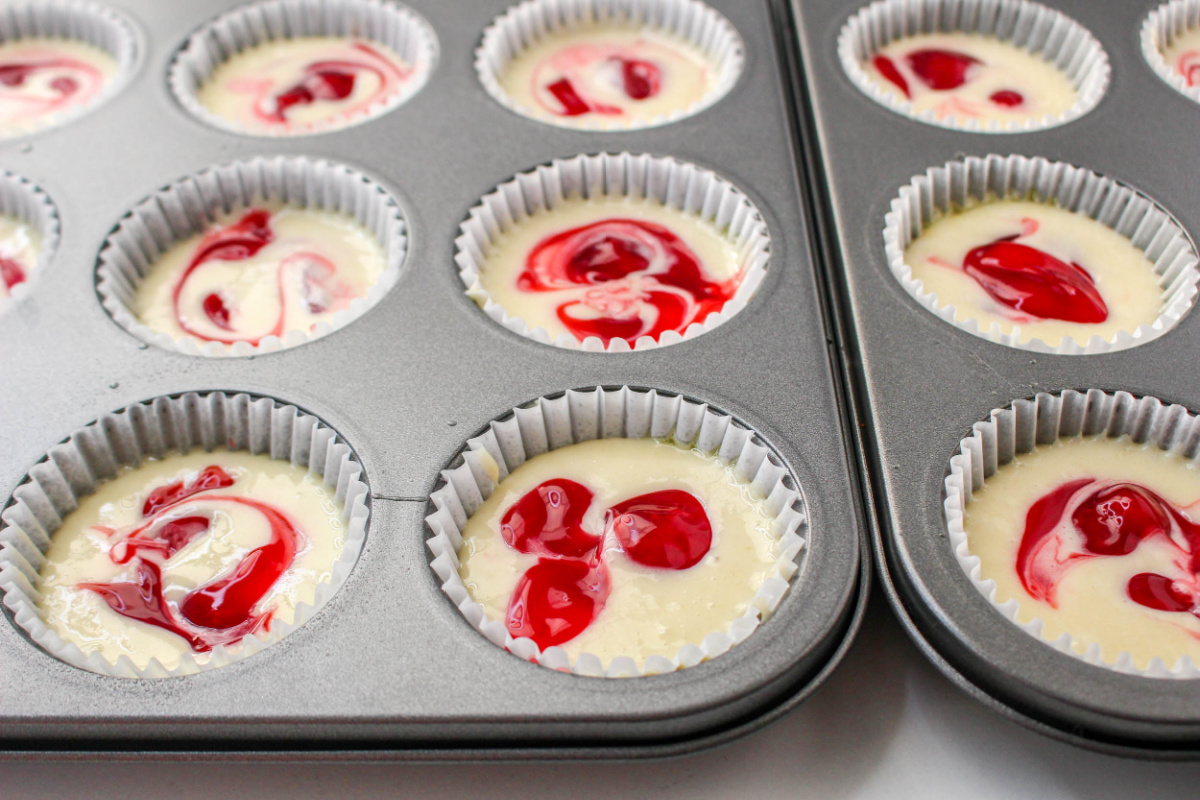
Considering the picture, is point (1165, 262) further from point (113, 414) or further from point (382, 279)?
point (113, 414)

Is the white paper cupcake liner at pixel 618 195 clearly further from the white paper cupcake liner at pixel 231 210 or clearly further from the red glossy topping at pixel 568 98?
the red glossy topping at pixel 568 98

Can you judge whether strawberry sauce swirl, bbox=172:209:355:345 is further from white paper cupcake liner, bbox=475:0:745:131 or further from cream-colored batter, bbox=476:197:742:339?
white paper cupcake liner, bbox=475:0:745:131

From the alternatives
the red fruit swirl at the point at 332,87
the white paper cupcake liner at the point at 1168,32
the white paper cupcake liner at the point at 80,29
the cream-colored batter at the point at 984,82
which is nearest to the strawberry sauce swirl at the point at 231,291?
the red fruit swirl at the point at 332,87

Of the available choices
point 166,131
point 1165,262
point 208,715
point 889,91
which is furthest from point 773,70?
point 208,715

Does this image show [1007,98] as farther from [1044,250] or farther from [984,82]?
[1044,250]

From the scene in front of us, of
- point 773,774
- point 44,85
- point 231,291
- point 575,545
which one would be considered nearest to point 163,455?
point 231,291
